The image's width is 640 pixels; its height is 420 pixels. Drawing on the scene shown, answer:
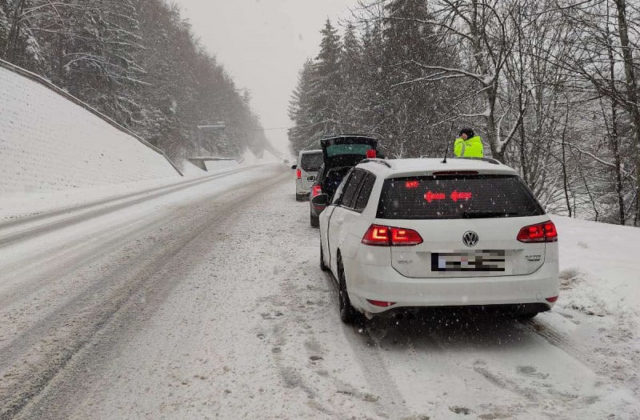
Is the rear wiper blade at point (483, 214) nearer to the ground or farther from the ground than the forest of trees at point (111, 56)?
nearer to the ground

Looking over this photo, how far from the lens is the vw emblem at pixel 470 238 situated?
375 centimetres

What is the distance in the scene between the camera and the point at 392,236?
3834 mm

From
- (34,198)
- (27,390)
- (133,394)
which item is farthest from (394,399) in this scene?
(34,198)

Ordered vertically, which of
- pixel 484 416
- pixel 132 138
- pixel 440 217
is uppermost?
pixel 132 138

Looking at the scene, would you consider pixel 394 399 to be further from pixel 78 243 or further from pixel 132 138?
pixel 132 138

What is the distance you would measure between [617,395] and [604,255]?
3.33m

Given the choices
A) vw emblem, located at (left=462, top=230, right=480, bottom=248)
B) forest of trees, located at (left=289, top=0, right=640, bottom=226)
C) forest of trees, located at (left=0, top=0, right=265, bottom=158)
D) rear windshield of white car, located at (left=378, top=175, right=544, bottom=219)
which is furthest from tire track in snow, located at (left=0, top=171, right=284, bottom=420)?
forest of trees, located at (left=0, top=0, right=265, bottom=158)

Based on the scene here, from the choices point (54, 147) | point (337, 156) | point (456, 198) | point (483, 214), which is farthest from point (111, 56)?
point (483, 214)

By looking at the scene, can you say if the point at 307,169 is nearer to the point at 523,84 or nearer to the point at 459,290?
the point at 523,84

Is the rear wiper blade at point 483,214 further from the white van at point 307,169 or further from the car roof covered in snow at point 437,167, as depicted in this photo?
the white van at point 307,169

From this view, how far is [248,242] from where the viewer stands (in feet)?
28.8

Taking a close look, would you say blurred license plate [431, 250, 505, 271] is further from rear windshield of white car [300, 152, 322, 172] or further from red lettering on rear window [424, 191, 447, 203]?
rear windshield of white car [300, 152, 322, 172]

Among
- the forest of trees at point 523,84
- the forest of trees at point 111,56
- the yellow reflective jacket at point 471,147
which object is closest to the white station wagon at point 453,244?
the forest of trees at point 523,84

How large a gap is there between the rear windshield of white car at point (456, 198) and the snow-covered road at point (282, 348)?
1116mm
